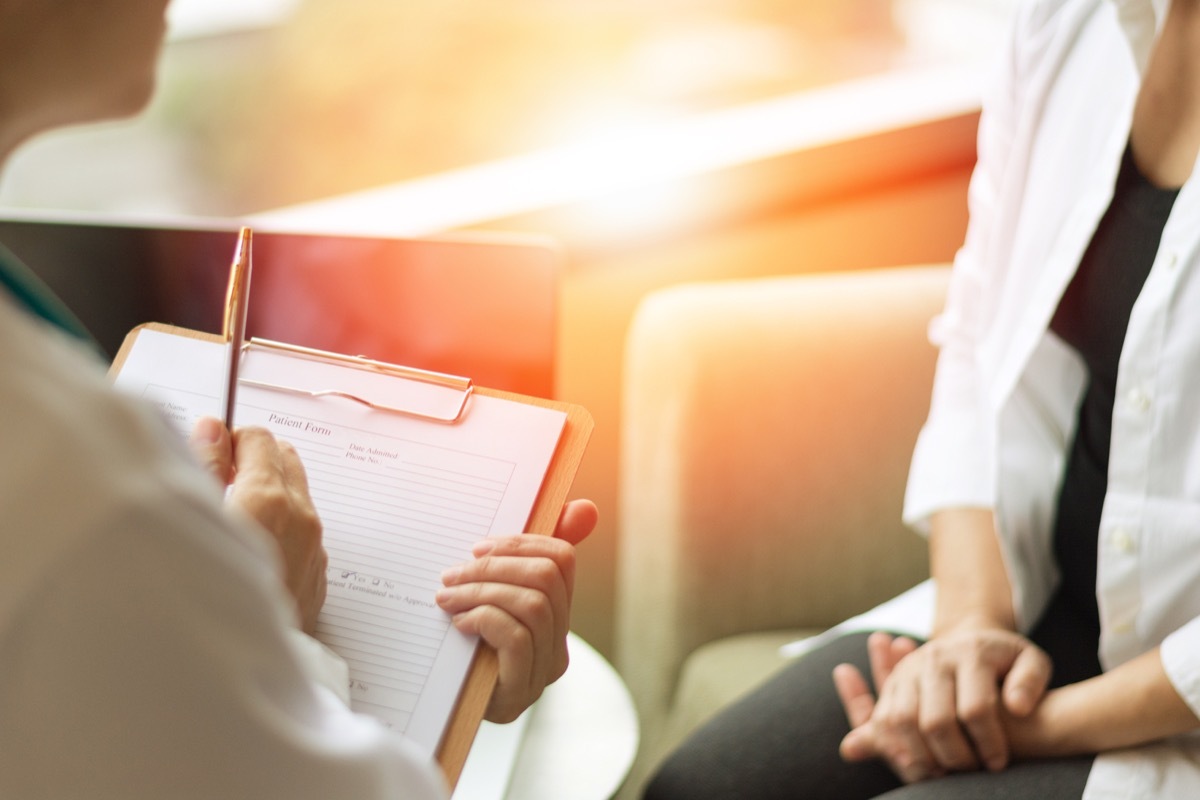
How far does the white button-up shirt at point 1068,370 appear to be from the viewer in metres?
0.74

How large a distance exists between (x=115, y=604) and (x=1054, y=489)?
82cm

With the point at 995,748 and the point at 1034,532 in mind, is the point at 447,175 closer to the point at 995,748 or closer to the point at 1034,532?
the point at 1034,532

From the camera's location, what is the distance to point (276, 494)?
51 cm

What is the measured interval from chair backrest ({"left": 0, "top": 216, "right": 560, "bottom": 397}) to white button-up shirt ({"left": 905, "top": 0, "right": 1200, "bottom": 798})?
41 centimetres

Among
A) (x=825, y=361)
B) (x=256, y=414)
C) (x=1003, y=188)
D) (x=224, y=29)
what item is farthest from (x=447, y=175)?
(x=256, y=414)

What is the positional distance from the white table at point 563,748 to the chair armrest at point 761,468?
23cm

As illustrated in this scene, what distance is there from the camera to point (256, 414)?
628 millimetres

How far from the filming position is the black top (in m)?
0.80

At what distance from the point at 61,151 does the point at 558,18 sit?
74 cm

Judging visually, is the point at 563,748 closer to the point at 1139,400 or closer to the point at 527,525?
the point at 527,525

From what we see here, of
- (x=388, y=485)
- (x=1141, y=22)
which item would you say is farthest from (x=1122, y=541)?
(x=388, y=485)

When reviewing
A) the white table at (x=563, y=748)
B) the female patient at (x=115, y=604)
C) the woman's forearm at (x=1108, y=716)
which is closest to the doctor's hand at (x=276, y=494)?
the female patient at (x=115, y=604)

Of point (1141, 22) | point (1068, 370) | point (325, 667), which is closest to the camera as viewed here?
point (325, 667)

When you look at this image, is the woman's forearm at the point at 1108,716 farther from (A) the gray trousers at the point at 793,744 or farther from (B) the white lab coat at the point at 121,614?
(B) the white lab coat at the point at 121,614
